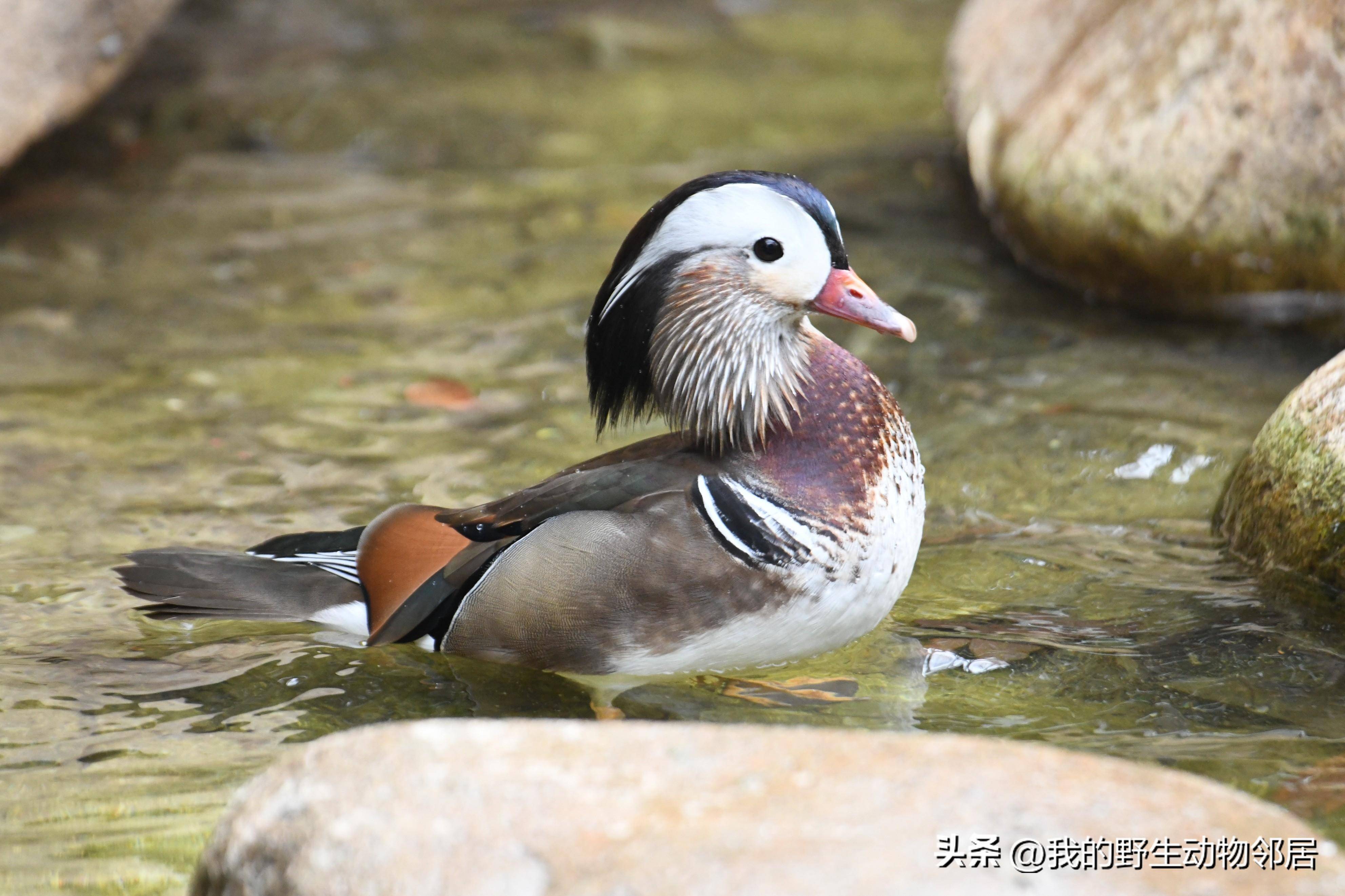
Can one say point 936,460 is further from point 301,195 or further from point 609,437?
point 301,195

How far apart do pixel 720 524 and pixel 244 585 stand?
1.19m

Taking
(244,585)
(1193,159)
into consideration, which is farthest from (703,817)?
(1193,159)

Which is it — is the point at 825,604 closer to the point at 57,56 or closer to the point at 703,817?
the point at 703,817

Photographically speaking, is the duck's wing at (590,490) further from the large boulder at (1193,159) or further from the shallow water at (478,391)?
the large boulder at (1193,159)

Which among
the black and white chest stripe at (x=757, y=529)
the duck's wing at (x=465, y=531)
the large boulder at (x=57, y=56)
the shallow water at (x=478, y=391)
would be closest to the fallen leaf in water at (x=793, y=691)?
the shallow water at (x=478, y=391)

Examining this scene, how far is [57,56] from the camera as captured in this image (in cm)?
600

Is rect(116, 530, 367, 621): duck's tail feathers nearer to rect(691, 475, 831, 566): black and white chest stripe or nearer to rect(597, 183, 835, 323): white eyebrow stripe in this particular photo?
rect(691, 475, 831, 566): black and white chest stripe

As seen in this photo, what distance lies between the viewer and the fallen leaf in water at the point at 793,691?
3223mm

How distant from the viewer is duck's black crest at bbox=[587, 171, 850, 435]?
311 centimetres

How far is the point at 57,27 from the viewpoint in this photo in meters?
5.98

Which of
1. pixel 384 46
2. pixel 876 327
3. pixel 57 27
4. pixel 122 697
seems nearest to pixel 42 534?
pixel 122 697

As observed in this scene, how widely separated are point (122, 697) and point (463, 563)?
87 cm

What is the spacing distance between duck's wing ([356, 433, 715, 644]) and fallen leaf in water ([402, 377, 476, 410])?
156 centimetres

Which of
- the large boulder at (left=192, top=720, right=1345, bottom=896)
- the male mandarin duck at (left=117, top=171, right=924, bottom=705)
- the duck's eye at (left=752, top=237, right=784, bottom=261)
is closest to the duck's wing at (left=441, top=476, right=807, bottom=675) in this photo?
the male mandarin duck at (left=117, top=171, right=924, bottom=705)
